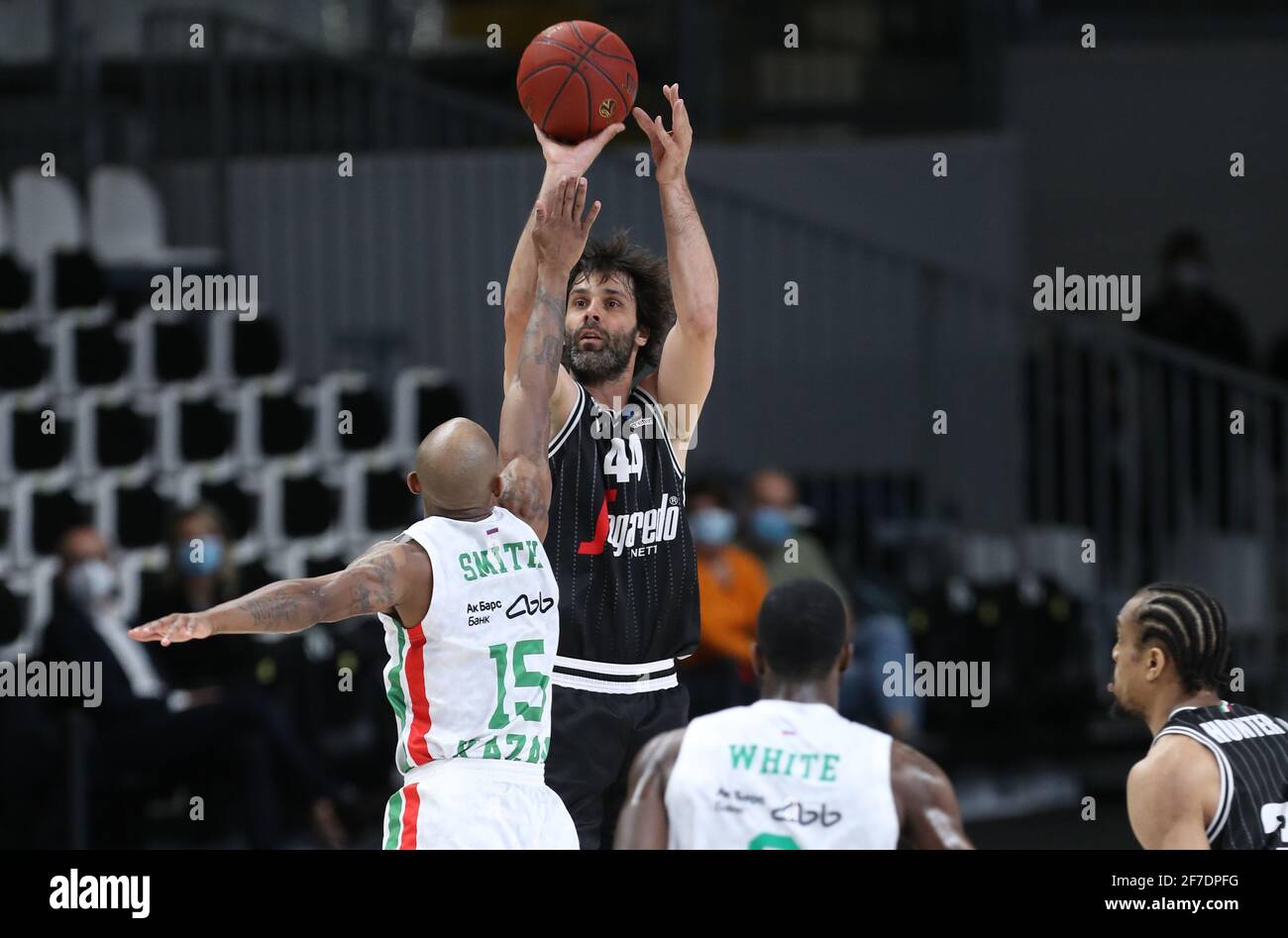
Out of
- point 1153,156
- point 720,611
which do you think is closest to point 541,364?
point 720,611

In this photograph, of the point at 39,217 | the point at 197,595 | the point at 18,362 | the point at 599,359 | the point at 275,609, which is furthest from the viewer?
the point at 39,217

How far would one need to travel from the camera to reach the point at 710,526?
9242 millimetres

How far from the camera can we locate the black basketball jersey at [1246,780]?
4285mm

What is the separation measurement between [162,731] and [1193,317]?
6082 millimetres

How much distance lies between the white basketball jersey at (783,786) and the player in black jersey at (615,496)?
34.0 inches

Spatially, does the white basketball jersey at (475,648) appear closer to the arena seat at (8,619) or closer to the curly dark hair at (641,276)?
the curly dark hair at (641,276)

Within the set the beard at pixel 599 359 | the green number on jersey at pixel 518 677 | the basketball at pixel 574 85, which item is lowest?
the green number on jersey at pixel 518 677

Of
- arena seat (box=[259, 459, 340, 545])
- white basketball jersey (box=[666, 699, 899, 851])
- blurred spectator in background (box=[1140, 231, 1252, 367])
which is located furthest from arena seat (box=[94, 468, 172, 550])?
white basketball jersey (box=[666, 699, 899, 851])

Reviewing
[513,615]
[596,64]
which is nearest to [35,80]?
[596,64]

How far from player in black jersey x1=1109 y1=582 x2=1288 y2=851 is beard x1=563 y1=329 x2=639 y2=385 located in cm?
150

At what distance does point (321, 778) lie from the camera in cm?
837

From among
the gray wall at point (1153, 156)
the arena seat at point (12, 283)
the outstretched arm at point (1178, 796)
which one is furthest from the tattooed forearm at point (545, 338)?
the gray wall at point (1153, 156)

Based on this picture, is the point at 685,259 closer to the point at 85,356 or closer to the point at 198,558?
the point at 198,558
